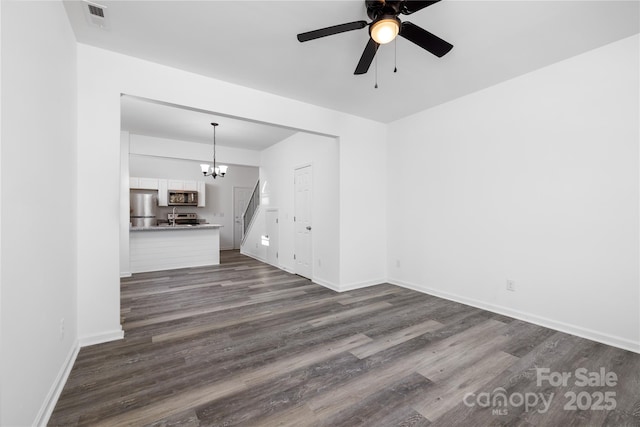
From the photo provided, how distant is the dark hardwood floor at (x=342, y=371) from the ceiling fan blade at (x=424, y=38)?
2592 millimetres

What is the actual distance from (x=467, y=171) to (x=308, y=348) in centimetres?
310

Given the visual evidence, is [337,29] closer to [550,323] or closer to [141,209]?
[550,323]

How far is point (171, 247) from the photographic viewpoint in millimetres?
6086

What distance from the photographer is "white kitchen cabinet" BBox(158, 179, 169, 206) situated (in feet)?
26.5

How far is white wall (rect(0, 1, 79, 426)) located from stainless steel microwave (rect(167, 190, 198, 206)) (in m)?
6.41

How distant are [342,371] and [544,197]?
2898 millimetres

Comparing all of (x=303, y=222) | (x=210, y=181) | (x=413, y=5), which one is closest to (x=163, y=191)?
(x=210, y=181)

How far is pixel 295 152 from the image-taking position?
581 cm

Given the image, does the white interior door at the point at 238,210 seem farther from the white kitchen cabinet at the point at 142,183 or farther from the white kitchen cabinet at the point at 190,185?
the white kitchen cabinet at the point at 142,183

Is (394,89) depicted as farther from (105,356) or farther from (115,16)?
(105,356)

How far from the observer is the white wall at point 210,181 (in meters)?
8.37

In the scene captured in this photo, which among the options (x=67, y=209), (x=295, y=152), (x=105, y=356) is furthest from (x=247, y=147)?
(x=105, y=356)

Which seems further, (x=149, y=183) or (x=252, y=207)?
(x=252, y=207)

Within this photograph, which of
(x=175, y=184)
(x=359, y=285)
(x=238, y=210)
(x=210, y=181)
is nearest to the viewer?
(x=359, y=285)
